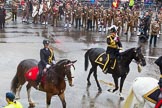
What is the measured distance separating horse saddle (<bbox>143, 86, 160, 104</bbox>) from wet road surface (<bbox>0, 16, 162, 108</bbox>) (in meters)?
2.78

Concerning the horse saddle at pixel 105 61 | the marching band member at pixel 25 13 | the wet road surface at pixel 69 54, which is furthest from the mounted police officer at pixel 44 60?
the marching band member at pixel 25 13

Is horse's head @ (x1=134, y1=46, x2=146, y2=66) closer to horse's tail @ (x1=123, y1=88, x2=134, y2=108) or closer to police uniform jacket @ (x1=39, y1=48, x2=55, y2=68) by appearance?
horse's tail @ (x1=123, y1=88, x2=134, y2=108)

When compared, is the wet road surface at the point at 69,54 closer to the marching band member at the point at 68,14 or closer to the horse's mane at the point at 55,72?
the marching band member at the point at 68,14

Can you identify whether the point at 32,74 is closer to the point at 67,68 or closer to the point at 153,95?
the point at 67,68

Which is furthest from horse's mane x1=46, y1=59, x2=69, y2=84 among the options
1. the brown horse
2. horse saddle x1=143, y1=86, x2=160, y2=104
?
horse saddle x1=143, y1=86, x2=160, y2=104

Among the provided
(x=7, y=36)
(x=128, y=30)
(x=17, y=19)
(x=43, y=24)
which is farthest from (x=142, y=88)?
(x=17, y=19)

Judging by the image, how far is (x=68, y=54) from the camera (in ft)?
72.7

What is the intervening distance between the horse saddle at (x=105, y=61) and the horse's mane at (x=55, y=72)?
3.48 m

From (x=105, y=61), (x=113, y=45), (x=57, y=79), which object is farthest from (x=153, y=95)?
(x=105, y=61)

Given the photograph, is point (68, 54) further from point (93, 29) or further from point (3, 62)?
point (93, 29)

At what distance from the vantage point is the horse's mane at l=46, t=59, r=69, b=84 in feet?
39.9

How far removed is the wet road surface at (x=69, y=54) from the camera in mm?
14492

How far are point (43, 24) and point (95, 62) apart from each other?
1856 cm

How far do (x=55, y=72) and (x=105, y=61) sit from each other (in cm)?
377
